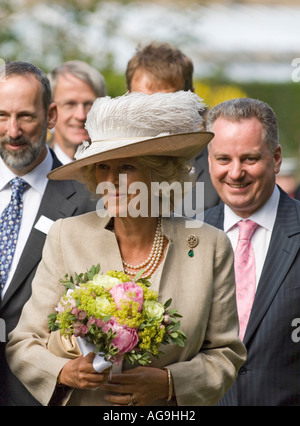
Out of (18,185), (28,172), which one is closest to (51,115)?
(28,172)

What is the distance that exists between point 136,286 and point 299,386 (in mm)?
1552

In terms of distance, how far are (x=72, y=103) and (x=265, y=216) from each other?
2463mm

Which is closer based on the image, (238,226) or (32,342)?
(32,342)

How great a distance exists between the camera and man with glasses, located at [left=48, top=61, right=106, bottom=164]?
6.96 meters

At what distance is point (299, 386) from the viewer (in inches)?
186

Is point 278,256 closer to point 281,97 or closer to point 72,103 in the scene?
point 72,103

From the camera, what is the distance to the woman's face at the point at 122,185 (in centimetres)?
395

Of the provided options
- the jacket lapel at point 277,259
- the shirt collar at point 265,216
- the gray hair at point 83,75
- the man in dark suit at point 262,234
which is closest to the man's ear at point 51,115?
the man in dark suit at point 262,234

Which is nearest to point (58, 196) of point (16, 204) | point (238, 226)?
point (16, 204)

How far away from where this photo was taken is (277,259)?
4930 millimetres

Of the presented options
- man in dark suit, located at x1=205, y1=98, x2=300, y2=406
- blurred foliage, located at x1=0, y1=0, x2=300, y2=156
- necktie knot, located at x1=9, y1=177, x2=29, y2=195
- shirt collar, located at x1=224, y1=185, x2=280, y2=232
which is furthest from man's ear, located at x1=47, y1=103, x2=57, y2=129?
blurred foliage, located at x1=0, y1=0, x2=300, y2=156

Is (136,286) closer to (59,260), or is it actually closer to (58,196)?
(59,260)

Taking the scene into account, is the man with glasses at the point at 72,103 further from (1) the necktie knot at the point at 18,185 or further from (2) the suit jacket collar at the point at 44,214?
(1) the necktie knot at the point at 18,185
